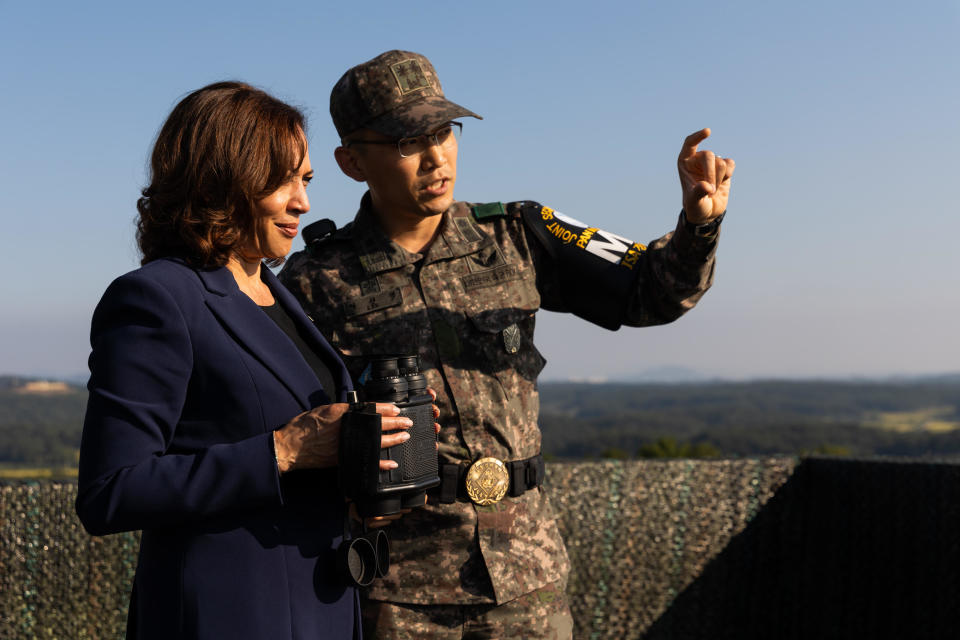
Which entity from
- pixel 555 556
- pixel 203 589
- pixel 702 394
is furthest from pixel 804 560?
pixel 702 394

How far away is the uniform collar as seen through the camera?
9.29ft

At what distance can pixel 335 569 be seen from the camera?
191 centimetres

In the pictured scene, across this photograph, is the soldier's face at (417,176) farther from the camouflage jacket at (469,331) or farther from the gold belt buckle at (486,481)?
the gold belt buckle at (486,481)

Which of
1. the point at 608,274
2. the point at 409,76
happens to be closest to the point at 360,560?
the point at 608,274

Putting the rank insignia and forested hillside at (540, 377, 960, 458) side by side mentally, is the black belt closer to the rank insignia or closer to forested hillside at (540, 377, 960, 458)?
the rank insignia

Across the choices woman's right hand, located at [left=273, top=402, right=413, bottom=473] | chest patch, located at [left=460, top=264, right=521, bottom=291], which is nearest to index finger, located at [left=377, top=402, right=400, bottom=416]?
woman's right hand, located at [left=273, top=402, right=413, bottom=473]

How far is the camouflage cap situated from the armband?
0.46 meters

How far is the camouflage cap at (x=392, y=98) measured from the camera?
9.02ft

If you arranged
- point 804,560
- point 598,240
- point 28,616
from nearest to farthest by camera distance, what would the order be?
point 598,240, point 28,616, point 804,560

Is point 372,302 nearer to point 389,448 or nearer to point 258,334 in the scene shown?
point 258,334

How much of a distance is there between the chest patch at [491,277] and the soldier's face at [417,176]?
228 mm

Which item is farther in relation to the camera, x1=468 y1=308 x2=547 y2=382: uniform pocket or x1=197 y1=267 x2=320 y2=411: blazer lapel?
x1=468 y1=308 x2=547 y2=382: uniform pocket

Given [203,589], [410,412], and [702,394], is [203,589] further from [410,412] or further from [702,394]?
[702,394]

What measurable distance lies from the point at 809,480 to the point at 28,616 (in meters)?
4.13
